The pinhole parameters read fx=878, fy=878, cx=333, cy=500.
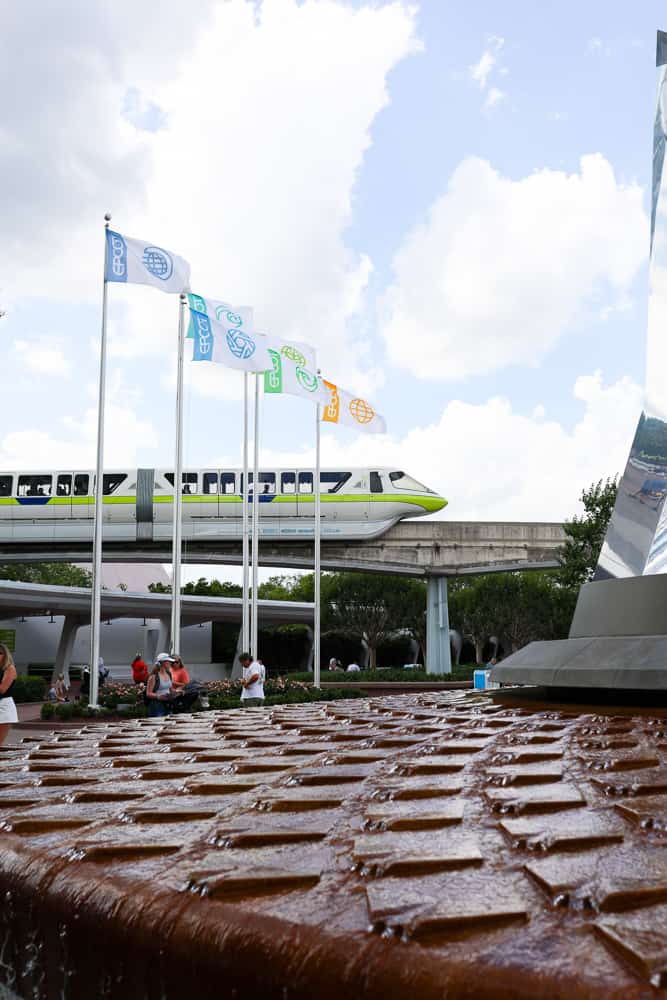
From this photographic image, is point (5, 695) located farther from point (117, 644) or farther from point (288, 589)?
point (288, 589)

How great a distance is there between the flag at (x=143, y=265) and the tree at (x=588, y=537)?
16246 mm

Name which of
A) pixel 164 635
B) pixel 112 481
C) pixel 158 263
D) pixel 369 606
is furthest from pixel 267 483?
pixel 158 263

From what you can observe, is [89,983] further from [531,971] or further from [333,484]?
[333,484]

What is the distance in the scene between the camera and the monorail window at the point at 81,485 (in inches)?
1264

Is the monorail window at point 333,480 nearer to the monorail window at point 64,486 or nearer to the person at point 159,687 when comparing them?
the monorail window at point 64,486

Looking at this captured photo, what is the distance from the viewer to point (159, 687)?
11492 mm

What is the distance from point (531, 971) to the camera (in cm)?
141

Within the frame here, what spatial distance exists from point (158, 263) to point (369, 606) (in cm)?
2666

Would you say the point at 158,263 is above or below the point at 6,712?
above

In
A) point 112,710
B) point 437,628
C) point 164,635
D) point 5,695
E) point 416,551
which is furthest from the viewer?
point 164,635

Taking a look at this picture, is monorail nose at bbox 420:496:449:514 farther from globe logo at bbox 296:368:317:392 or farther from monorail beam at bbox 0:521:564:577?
globe logo at bbox 296:368:317:392

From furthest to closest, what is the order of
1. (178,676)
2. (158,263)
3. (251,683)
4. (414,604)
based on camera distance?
(414,604) < (158,263) < (251,683) < (178,676)

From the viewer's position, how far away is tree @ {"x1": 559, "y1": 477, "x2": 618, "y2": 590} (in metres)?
27.2

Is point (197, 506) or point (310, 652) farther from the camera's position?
point (310, 652)
